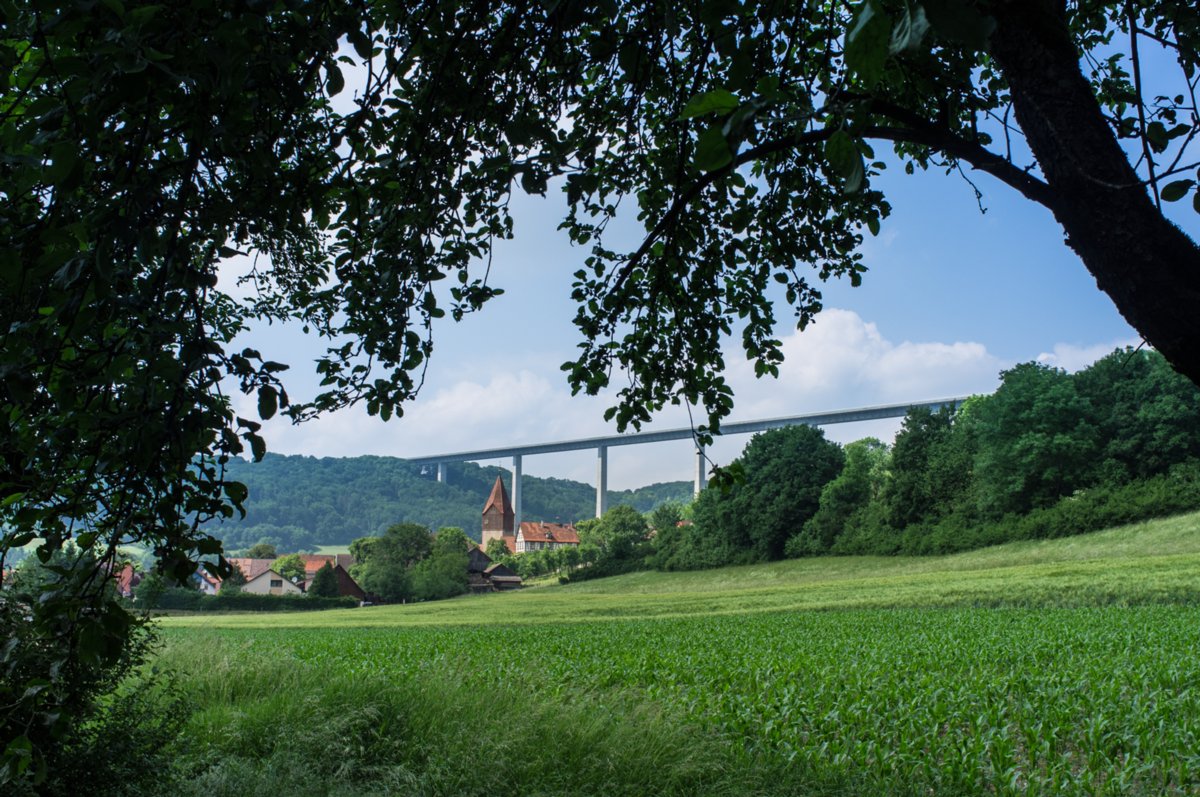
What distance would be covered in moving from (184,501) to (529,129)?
1787mm

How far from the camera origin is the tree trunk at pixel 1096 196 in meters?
2.67

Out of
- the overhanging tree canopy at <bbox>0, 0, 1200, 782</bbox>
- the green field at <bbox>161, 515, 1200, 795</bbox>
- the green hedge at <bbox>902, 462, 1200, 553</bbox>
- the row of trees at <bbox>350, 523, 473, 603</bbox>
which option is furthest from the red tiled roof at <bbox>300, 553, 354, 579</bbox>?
the overhanging tree canopy at <bbox>0, 0, 1200, 782</bbox>

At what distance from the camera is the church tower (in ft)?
324

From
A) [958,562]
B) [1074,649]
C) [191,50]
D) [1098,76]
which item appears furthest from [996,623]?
[958,562]

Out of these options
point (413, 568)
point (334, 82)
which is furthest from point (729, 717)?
point (413, 568)

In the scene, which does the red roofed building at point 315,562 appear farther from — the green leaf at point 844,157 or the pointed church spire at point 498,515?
the green leaf at point 844,157

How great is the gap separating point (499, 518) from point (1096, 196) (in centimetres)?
9939

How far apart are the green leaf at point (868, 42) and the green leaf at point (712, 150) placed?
7.6 inches

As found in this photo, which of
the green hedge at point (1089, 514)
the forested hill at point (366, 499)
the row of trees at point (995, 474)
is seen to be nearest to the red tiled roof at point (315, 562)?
the forested hill at point (366, 499)

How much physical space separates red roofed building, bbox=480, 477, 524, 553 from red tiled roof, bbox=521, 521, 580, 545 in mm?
4916

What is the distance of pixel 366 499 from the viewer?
139125mm

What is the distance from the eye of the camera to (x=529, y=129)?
9.57ft

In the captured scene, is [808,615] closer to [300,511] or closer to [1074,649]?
[1074,649]

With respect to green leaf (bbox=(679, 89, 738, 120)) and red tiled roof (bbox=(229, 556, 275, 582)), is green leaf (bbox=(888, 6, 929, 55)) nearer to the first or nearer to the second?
green leaf (bbox=(679, 89, 738, 120))
